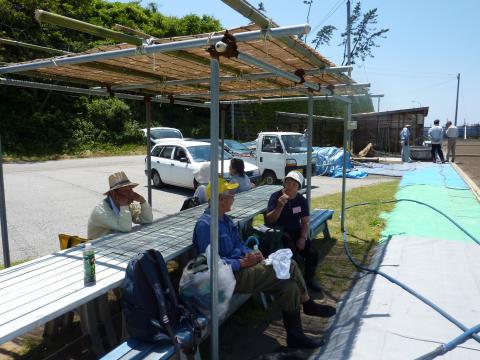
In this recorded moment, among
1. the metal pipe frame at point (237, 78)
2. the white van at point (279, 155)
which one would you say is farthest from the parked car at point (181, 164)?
the metal pipe frame at point (237, 78)

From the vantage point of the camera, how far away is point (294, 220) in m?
4.54

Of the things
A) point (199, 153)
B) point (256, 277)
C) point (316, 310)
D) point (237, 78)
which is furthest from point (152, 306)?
point (199, 153)

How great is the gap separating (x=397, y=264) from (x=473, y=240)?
168 cm

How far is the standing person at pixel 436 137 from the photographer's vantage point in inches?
659

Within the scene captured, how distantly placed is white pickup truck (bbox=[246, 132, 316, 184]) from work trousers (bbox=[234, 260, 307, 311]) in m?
8.89

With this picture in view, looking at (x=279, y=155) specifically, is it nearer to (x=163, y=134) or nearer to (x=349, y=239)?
(x=349, y=239)

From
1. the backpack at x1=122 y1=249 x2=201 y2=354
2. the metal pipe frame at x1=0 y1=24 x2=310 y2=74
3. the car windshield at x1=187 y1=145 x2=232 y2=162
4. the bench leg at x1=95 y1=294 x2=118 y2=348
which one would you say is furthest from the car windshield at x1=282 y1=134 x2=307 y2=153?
the backpack at x1=122 y1=249 x2=201 y2=354

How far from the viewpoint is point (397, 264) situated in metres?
5.01

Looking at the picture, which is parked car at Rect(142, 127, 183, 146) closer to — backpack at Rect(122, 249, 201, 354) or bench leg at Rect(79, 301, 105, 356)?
bench leg at Rect(79, 301, 105, 356)

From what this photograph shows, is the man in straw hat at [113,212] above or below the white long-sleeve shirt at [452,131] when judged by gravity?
below

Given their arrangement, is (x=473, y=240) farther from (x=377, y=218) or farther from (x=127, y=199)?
(x=127, y=199)

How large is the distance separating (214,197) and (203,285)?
2.33 feet

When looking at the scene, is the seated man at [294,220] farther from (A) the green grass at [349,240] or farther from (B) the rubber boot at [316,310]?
(B) the rubber boot at [316,310]

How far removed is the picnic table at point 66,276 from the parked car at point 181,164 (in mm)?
6866
